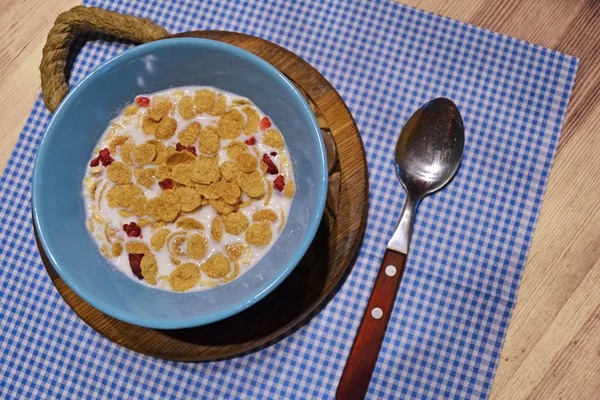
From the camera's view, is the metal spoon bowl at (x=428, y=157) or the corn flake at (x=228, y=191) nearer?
the corn flake at (x=228, y=191)

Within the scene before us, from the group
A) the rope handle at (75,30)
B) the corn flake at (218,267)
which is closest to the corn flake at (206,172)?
the corn flake at (218,267)

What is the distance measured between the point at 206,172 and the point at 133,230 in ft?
0.43

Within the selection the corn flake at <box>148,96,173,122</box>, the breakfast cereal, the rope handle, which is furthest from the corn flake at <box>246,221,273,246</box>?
the rope handle

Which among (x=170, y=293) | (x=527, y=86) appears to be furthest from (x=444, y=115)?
(x=170, y=293)

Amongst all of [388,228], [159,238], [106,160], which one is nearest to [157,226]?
[159,238]

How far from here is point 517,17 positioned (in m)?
0.98

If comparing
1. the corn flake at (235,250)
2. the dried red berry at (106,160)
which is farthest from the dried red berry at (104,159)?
the corn flake at (235,250)

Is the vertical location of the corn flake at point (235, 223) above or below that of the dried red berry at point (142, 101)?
below

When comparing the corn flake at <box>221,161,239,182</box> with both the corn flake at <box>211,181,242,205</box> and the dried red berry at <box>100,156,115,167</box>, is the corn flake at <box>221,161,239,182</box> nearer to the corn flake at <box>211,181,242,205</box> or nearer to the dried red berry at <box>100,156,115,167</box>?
the corn flake at <box>211,181,242,205</box>

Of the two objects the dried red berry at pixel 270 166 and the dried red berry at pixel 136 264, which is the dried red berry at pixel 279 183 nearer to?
the dried red berry at pixel 270 166

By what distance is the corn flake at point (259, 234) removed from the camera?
79 cm

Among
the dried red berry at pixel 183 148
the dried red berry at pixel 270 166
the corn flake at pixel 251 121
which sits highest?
the corn flake at pixel 251 121

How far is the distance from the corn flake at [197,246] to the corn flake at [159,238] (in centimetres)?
3

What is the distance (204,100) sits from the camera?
82 centimetres
